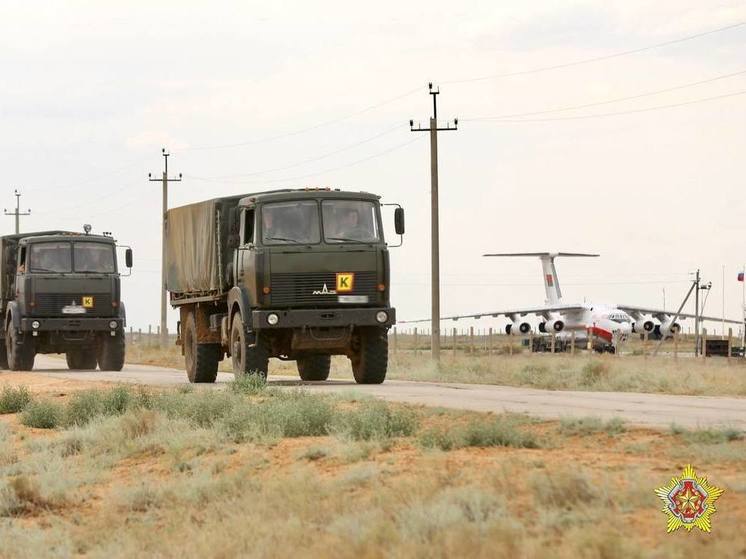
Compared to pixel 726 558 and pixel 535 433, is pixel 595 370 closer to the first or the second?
pixel 535 433

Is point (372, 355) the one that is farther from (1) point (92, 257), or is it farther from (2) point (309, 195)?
(1) point (92, 257)

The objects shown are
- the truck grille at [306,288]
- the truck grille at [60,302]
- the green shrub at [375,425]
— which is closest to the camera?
the green shrub at [375,425]

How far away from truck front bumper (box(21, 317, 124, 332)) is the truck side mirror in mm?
15268

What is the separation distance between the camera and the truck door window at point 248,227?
26078 mm

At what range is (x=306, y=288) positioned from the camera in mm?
25672

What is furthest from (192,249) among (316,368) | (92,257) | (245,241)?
(92,257)

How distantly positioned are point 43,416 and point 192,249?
10.2 m

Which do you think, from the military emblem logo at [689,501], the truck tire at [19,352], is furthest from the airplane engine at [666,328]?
the military emblem logo at [689,501]

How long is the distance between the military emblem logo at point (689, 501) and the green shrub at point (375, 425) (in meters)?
4.93

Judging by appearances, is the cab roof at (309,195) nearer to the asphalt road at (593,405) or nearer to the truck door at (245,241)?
the truck door at (245,241)

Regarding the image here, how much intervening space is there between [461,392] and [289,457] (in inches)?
430

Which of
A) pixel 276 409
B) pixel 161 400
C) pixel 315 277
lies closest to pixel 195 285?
pixel 315 277

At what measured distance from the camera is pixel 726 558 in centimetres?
834

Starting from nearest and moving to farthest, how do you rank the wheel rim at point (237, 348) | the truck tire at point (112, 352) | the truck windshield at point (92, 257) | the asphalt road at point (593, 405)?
1. the asphalt road at point (593, 405)
2. the wheel rim at point (237, 348)
3. the truck windshield at point (92, 257)
4. the truck tire at point (112, 352)
